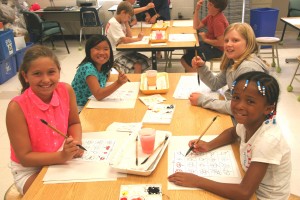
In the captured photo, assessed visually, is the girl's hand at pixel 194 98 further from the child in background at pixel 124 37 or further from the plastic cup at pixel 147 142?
the child in background at pixel 124 37

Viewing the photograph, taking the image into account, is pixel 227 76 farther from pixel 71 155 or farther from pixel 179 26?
pixel 179 26

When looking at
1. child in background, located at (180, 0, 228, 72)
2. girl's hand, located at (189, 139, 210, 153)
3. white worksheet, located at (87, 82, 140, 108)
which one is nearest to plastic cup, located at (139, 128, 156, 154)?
girl's hand, located at (189, 139, 210, 153)

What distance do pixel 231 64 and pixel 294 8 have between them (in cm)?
490

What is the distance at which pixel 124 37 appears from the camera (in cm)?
358

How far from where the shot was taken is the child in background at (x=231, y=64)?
1.92 meters

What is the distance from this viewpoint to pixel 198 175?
51.1 inches

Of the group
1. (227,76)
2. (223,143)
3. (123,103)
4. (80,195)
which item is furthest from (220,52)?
(80,195)

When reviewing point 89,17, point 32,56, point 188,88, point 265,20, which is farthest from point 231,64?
point 89,17

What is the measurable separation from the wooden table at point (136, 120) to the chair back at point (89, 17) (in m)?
3.93

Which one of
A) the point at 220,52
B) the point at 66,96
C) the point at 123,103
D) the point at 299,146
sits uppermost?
the point at 66,96

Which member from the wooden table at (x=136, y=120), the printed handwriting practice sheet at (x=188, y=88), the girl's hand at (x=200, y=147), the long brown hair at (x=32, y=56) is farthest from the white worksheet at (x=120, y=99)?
the girl's hand at (x=200, y=147)

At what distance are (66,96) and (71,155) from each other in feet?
1.40

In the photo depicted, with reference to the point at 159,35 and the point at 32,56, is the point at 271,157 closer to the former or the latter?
the point at 32,56

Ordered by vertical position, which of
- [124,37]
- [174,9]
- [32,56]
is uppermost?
[32,56]
